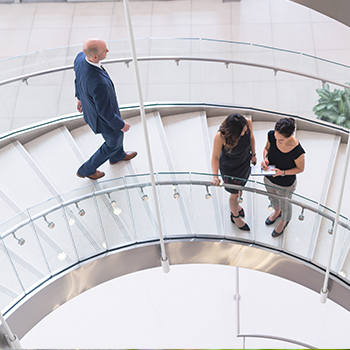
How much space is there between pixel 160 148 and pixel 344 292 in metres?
2.85

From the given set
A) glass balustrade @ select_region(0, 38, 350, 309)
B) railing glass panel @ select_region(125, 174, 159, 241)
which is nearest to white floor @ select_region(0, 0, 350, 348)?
glass balustrade @ select_region(0, 38, 350, 309)

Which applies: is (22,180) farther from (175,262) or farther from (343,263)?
(343,263)

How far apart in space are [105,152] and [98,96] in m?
0.79

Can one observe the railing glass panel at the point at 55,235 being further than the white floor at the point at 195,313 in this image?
No

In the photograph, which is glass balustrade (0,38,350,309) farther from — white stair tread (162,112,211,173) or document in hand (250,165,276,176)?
white stair tread (162,112,211,173)

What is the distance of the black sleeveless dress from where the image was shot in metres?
3.78

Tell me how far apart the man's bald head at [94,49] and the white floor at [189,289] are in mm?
5284

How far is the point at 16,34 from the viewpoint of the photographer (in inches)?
371

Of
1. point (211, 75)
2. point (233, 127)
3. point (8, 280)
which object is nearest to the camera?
point (233, 127)

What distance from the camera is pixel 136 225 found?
4602mm

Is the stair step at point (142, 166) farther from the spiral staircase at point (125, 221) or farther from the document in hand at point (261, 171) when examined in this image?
the document in hand at point (261, 171)

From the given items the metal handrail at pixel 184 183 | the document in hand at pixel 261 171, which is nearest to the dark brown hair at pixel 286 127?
the document in hand at pixel 261 171

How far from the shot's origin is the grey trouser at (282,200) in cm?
413

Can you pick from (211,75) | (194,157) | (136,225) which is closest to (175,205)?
(136,225)
